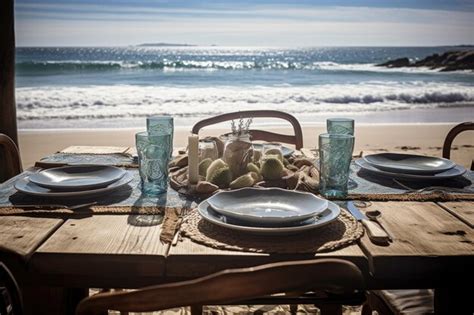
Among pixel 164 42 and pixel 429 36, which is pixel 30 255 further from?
pixel 429 36

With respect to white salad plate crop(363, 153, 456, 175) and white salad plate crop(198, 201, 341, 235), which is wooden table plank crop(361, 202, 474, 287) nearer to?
white salad plate crop(198, 201, 341, 235)

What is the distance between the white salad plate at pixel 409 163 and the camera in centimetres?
164

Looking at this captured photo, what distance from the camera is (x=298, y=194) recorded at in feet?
4.34

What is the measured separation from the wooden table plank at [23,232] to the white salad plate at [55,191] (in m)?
0.14

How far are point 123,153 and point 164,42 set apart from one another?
25553mm

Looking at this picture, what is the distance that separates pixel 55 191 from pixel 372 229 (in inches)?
33.1

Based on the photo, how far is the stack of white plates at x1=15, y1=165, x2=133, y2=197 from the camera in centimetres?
141

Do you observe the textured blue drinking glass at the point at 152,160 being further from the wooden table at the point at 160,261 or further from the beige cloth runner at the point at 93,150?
the beige cloth runner at the point at 93,150

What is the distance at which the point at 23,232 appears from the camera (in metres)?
1.13

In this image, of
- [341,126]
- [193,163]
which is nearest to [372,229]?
[193,163]

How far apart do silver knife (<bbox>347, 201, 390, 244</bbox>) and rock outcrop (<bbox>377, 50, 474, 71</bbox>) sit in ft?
63.6

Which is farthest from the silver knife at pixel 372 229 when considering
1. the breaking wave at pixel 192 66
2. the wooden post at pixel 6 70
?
the breaking wave at pixel 192 66

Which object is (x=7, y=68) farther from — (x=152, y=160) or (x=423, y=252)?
(x=423, y=252)

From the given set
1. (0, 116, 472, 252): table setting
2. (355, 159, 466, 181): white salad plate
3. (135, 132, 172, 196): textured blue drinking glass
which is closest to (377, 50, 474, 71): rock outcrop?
(355, 159, 466, 181): white salad plate
